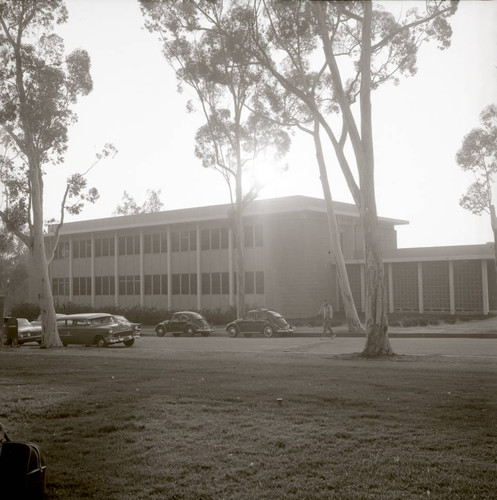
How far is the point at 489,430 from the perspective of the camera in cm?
727

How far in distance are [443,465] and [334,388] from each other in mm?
4305

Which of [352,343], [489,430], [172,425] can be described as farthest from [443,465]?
[352,343]

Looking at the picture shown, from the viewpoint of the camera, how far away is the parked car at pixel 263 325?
3027 centimetres

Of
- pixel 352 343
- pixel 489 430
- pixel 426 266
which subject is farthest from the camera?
pixel 426 266

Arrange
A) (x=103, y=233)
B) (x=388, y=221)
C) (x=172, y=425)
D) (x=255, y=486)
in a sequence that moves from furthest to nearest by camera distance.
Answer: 1. (x=103, y=233)
2. (x=388, y=221)
3. (x=172, y=425)
4. (x=255, y=486)

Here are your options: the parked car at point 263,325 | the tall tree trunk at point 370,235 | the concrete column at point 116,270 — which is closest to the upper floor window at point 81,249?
the concrete column at point 116,270

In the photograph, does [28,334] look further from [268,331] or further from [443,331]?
[443,331]

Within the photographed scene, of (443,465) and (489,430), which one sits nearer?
(443,465)

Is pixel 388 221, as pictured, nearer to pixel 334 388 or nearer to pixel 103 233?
pixel 103 233

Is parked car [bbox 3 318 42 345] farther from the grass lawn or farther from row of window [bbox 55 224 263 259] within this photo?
the grass lawn

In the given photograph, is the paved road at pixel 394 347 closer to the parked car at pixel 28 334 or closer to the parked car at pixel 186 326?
the parked car at pixel 186 326

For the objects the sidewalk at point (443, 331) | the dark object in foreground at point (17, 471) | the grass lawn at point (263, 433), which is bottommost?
the sidewalk at point (443, 331)

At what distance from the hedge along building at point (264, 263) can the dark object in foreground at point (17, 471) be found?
34523 mm

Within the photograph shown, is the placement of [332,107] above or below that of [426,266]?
above
